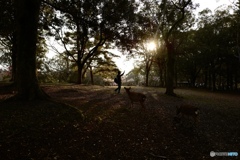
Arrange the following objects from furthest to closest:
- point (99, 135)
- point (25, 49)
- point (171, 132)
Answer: point (25, 49), point (171, 132), point (99, 135)

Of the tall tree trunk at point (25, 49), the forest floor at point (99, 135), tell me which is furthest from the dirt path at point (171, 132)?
the tall tree trunk at point (25, 49)

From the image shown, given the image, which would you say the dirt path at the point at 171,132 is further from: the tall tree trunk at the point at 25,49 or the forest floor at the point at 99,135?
the tall tree trunk at the point at 25,49

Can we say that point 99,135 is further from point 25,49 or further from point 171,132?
point 25,49

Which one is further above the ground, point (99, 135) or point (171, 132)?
point (99, 135)

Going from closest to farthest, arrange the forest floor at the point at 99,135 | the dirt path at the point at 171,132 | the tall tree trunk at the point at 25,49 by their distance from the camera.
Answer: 1. the forest floor at the point at 99,135
2. the dirt path at the point at 171,132
3. the tall tree trunk at the point at 25,49

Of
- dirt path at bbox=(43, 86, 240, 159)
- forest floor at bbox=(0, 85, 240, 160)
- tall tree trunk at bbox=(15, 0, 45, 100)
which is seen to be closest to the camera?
forest floor at bbox=(0, 85, 240, 160)

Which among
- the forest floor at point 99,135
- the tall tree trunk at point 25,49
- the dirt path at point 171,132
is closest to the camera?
the forest floor at point 99,135

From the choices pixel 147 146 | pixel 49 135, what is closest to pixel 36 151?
pixel 49 135

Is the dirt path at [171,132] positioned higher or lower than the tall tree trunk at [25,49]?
lower

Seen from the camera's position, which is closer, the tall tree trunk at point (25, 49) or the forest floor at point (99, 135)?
the forest floor at point (99, 135)

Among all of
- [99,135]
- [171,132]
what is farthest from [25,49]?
[171,132]

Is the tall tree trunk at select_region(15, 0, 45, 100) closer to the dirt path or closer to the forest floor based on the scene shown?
the forest floor

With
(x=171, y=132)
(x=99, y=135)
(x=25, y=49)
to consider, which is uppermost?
(x=25, y=49)

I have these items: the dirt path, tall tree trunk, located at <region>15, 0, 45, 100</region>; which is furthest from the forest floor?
tall tree trunk, located at <region>15, 0, 45, 100</region>
